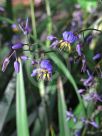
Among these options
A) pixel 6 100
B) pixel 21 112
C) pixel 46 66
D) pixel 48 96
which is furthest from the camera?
pixel 48 96

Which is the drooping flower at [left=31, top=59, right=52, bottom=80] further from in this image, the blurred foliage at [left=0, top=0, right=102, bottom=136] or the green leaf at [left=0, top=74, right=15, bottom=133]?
the green leaf at [left=0, top=74, right=15, bottom=133]

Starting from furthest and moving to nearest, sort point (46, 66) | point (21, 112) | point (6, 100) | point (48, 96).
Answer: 1. point (48, 96)
2. point (6, 100)
3. point (21, 112)
4. point (46, 66)

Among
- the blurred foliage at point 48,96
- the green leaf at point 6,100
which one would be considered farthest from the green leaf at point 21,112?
the green leaf at point 6,100

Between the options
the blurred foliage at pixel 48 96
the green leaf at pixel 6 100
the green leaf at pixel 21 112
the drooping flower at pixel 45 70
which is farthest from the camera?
the green leaf at pixel 6 100

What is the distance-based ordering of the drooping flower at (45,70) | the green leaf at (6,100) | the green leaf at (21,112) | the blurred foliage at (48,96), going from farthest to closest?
the green leaf at (6,100)
the blurred foliage at (48,96)
the green leaf at (21,112)
the drooping flower at (45,70)

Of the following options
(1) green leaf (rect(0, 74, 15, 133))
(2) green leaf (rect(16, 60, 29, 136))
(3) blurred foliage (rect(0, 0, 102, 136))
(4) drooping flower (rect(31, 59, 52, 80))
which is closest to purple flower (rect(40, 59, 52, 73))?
(4) drooping flower (rect(31, 59, 52, 80))

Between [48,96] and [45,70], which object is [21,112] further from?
[48,96]

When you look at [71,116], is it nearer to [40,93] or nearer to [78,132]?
[78,132]

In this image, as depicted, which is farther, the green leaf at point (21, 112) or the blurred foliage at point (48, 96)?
the blurred foliage at point (48, 96)

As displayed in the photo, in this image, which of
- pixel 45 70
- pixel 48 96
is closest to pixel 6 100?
pixel 48 96

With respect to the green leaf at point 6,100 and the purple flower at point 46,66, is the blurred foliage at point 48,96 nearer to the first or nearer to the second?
the green leaf at point 6,100

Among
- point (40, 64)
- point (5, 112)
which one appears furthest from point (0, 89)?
point (40, 64)
